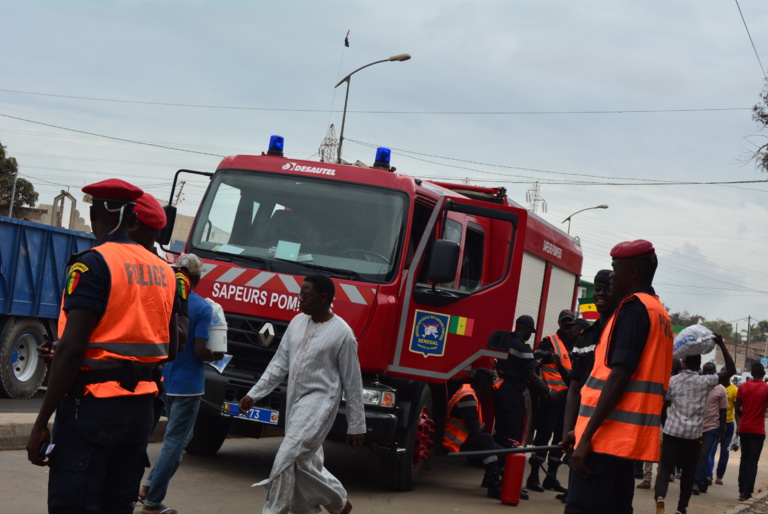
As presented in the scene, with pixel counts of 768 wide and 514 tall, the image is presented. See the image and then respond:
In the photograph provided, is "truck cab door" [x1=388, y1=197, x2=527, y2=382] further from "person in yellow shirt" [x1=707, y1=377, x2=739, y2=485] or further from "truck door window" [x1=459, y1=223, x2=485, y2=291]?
"person in yellow shirt" [x1=707, y1=377, x2=739, y2=485]

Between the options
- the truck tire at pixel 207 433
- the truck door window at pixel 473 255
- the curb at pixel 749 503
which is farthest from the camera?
the curb at pixel 749 503

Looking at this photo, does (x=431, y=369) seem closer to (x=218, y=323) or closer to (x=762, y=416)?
(x=218, y=323)

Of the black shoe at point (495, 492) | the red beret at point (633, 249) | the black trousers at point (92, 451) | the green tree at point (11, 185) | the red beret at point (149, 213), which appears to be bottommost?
the black shoe at point (495, 492)

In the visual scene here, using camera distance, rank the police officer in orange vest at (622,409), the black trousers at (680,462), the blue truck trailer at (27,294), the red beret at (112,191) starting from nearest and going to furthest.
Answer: the red beret at (112,191) → the police officer in orange vest at (622,409) → the black trousers at (680,462) → the blue truck trailer at (27,294)

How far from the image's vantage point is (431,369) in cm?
875

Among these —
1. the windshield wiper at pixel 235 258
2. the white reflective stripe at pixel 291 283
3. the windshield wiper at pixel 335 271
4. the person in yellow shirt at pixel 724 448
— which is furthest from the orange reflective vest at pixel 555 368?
the person in yellow shirt at pixel 724 448

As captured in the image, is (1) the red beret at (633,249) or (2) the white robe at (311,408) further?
(2) the white robe at (311,408)

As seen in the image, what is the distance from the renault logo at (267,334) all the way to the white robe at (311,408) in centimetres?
210

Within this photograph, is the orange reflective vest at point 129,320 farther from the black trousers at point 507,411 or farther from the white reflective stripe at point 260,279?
the black trousers at point 507,411

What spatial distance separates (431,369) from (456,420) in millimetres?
1106

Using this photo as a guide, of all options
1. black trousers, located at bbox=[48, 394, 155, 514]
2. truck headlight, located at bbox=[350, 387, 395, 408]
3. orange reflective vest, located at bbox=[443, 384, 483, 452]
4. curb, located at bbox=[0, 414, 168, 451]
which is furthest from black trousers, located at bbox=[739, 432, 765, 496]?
black trousers, located at bbox=[48, 394, 155, 514]

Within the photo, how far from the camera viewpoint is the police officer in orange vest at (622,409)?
14.9ft

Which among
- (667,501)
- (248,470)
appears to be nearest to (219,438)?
(248,470)

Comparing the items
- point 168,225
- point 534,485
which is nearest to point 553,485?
point 534,485
